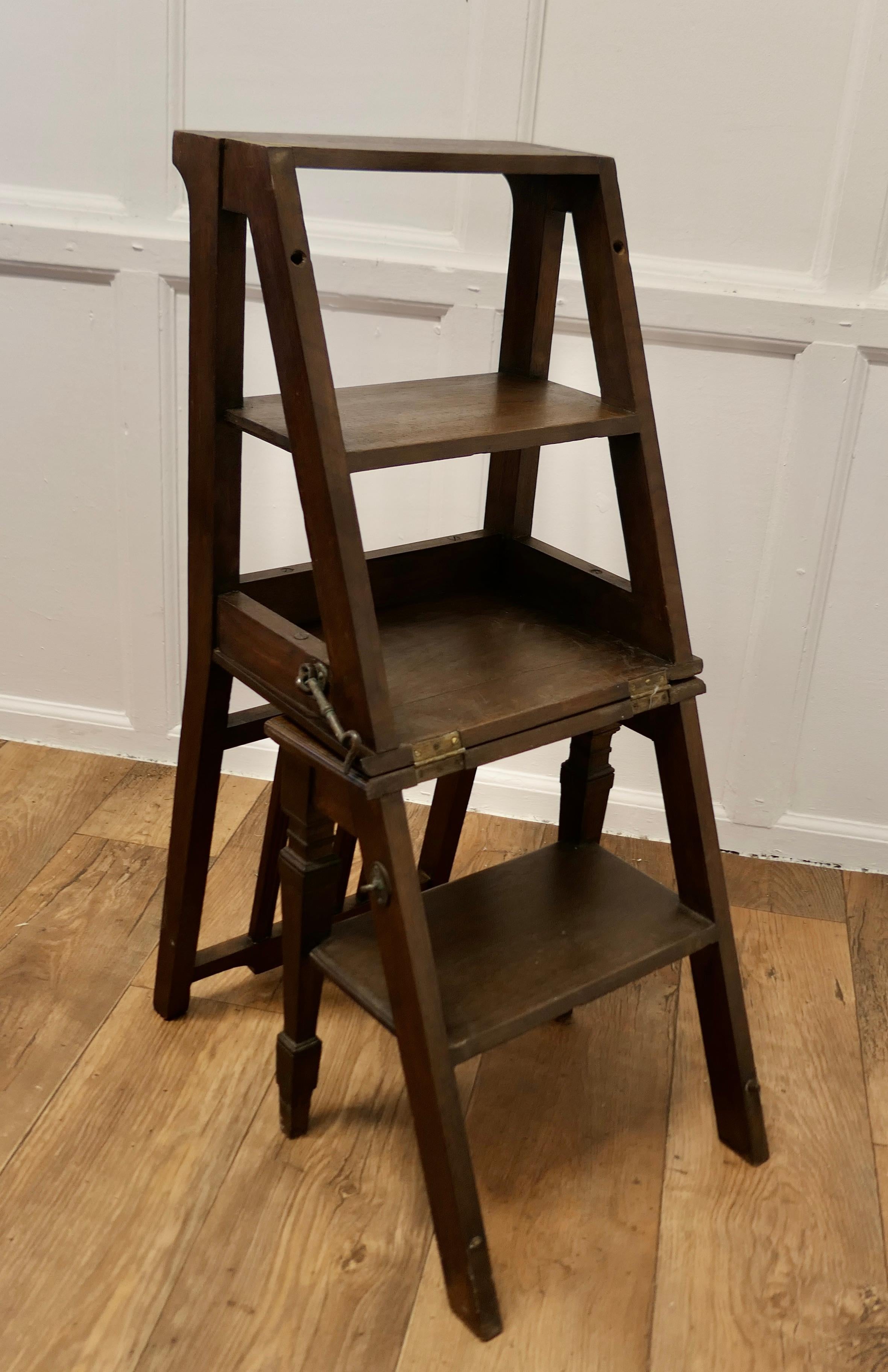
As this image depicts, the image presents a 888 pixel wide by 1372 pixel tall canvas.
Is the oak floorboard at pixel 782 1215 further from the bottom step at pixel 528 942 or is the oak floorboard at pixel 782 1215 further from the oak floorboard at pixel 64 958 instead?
the oak floorboard at pixel 64 958

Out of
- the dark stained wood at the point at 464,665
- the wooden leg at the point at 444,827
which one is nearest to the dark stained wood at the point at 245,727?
the dark stained wood at the point at 464,665

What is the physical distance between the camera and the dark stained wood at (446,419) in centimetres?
125

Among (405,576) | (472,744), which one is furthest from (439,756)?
(405,576)

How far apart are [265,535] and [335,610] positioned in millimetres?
1056

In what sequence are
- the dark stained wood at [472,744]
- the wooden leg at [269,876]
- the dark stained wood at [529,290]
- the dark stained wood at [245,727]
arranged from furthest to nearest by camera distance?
the wooden leg at [269,876] → the dark stained wood at [245,727] → the dark stained wood at [529,290] → the dark stained wood at [472,744]

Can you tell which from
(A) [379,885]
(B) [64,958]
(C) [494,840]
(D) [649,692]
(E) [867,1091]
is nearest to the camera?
(A) [379,885]

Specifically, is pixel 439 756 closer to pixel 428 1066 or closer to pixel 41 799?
pixel 428 1066

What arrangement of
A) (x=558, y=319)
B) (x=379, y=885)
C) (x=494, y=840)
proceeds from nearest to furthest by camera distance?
(x=379, y=885), (x=558, y=319), (x=494, y=840)

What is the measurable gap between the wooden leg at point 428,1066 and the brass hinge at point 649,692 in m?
0.31

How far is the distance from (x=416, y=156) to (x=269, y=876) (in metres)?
1.02

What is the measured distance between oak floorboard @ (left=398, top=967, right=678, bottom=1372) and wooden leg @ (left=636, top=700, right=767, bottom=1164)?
0.13 metres

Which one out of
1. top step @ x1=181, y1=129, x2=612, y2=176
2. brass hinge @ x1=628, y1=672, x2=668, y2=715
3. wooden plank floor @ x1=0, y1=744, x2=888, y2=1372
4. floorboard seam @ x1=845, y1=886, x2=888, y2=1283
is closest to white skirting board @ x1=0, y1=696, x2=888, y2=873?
floorboard seam @ x1=845, y1=886, x2=888, y2=1283

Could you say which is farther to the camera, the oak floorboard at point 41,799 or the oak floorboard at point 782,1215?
→ the oak floorboard at point 41,799

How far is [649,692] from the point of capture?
1.43 metres
